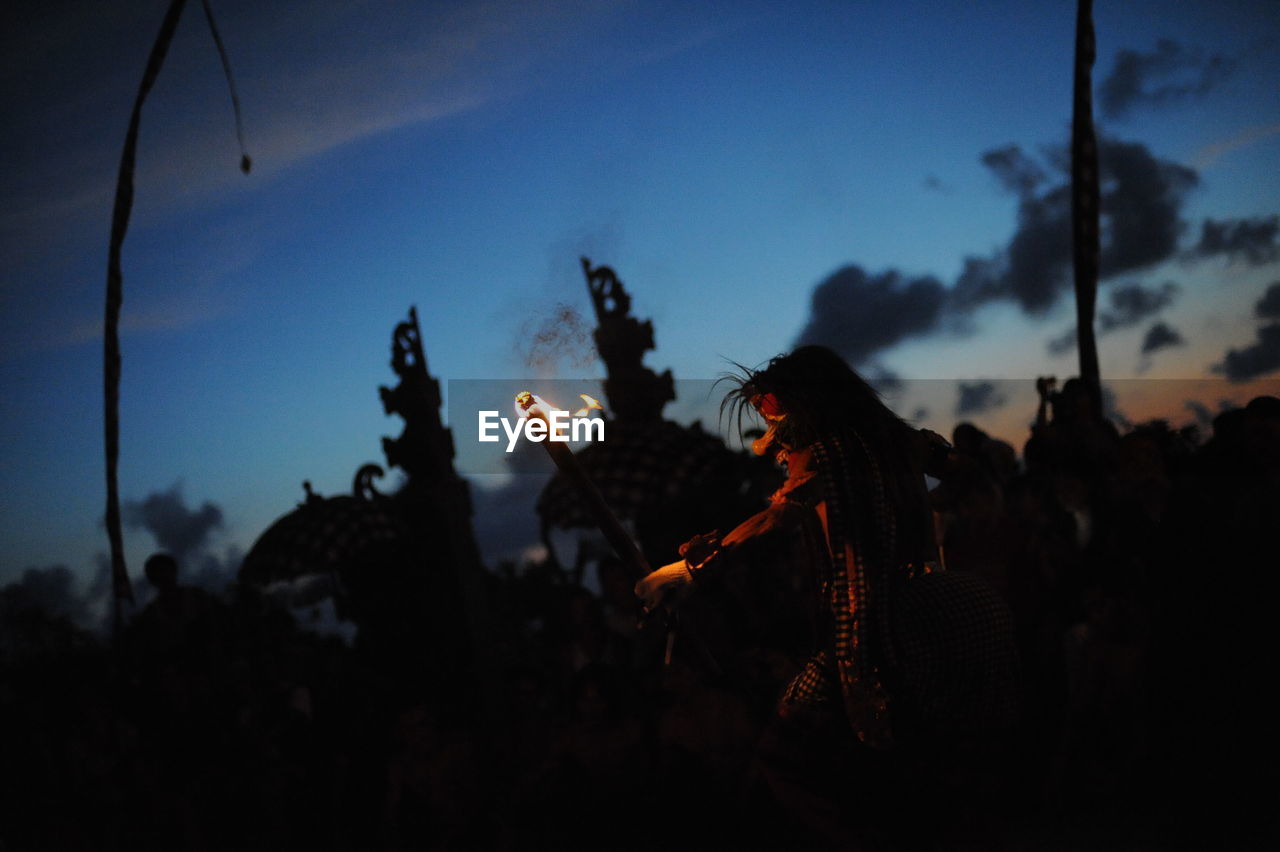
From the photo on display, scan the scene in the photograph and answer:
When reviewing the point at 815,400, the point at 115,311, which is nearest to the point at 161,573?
the point at 115,311

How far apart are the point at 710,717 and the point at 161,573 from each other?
3.85m

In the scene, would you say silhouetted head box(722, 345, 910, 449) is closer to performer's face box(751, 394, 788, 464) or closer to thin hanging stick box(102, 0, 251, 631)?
performer's face box(751, 394, 788, 464)

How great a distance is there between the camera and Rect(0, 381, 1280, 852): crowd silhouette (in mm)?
5277

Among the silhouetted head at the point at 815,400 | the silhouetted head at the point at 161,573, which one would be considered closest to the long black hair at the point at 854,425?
the silhouetted head at the point at 815,400

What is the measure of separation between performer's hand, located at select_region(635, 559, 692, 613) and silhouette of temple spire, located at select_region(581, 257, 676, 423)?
7855 mm

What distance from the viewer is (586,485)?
354cm

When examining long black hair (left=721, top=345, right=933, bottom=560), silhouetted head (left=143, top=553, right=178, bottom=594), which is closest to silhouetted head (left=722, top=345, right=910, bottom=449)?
long black hair (left=721, top=345, right=933, bottom=560)

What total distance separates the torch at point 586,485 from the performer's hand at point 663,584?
17cm

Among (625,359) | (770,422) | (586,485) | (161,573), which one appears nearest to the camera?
(770,422)

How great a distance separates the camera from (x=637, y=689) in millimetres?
6613

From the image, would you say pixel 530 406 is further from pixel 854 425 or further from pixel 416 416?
pixel 416 416

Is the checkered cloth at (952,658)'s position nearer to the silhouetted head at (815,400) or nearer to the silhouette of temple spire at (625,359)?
the silhouetted head at (815,400)

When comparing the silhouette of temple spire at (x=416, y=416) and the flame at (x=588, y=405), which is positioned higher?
the silhouette of temple spire at (x=416, y=416)

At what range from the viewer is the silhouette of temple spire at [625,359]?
444 inches
